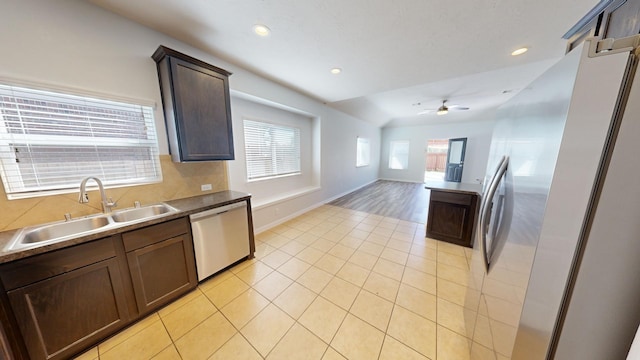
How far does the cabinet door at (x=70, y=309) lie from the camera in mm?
1106

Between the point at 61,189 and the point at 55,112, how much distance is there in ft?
2.05

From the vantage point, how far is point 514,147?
2.95 ft

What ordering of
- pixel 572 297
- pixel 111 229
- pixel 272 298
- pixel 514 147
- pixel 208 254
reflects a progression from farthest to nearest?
pixel 208 254 → pixel 272 298 → pixel 111 229 → pixel 514 147 → pixel 572 297

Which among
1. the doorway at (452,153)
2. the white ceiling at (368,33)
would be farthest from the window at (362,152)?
the white ceiling at (368,33)

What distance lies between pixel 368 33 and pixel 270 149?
2.37 metres

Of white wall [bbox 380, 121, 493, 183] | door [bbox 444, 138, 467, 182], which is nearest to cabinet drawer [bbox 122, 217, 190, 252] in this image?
white wall [bbox 380, 121, 493, 183]

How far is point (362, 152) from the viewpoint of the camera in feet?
21.9

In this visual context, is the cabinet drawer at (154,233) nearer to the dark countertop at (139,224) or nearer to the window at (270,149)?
the dark countertop at (139,224)

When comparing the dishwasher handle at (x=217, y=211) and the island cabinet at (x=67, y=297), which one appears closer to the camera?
the island cabinet at (x=67, y=297)

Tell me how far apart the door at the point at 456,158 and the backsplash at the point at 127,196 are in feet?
25.6

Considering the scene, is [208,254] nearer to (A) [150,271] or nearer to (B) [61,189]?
(A) [150,271]

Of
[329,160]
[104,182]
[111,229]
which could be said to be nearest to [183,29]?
[104,182]

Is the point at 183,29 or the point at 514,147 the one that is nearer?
the point at 514,147

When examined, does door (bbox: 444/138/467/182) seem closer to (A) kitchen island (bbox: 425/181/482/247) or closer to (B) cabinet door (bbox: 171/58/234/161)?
(A) kitchen island (bbox: 425/181/482/247)
